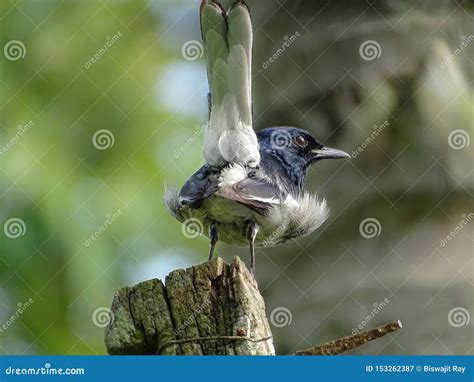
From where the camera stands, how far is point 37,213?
189 inches

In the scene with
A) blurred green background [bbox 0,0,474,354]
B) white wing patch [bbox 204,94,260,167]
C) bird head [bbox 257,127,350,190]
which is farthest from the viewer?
blurred green background [bbox 0,0,474,354]

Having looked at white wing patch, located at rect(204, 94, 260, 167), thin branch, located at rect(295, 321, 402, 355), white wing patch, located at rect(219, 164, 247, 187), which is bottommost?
thin branch, located at rect(295, 321, 402, 355)

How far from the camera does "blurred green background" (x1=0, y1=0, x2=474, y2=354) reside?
15.1ft

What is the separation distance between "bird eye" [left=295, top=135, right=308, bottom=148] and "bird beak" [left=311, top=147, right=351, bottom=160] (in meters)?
0.06

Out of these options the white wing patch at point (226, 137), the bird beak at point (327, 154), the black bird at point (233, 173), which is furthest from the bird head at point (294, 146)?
the white wing patch at point (226, 137)

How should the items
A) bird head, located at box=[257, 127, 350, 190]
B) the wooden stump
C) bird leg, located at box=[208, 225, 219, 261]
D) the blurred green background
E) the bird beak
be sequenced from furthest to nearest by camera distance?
the blurred green background, the bird beak, bird head, located at box=[257, 127, 350, 190], bird leg, located at box=[208, 225, 219, 261], the wooden stump

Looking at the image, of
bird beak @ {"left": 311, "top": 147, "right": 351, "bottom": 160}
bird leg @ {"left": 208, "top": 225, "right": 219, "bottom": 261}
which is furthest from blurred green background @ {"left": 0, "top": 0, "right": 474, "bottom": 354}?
bird leg @ {"left": 208, "top": 225, "right": 219, "bottom": 261}

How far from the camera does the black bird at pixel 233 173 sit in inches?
141

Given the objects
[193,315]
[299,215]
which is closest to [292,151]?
[299,215]

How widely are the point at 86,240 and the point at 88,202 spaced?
0.31 metres

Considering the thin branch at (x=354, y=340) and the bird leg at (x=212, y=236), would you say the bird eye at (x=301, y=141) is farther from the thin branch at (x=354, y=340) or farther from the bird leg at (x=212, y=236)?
the thin branch at (x=354, y=340)

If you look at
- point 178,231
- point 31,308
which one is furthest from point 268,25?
point 31,308

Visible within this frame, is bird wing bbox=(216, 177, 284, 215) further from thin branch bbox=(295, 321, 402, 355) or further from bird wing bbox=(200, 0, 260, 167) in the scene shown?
thin branch bbox=(295, 321, 402, 355)

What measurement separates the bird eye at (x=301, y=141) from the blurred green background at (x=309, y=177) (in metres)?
0.41
